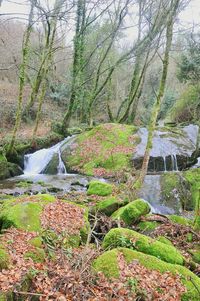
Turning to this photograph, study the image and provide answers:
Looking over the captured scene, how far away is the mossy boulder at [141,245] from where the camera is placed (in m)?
5.55

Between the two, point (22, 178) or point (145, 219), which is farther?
point (22, 178)

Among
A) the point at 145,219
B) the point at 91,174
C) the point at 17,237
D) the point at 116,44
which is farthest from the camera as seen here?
the point at 116,44

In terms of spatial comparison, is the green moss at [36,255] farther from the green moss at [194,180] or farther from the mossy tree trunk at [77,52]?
the mossy tree trunk at [77,52]

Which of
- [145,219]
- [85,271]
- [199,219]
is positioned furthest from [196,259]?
[85,271]

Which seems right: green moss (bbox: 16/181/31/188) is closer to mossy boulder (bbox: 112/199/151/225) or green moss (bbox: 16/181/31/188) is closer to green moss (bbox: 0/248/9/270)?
mossy boulder (bbox: 112/199/151/225)

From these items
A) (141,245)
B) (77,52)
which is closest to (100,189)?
(141,245)

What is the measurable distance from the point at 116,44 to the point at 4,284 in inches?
1189

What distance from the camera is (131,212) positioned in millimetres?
7738

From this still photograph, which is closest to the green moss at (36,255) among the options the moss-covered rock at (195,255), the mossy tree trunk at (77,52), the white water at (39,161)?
the moss-covered rock at (195,255)

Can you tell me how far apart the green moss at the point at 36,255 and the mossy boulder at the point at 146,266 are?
788 millimetres

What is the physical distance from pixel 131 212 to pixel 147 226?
1.60ft

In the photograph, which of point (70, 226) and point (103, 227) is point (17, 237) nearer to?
point (70, 226)

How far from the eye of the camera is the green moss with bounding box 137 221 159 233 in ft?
25.1

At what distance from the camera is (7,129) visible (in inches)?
891
